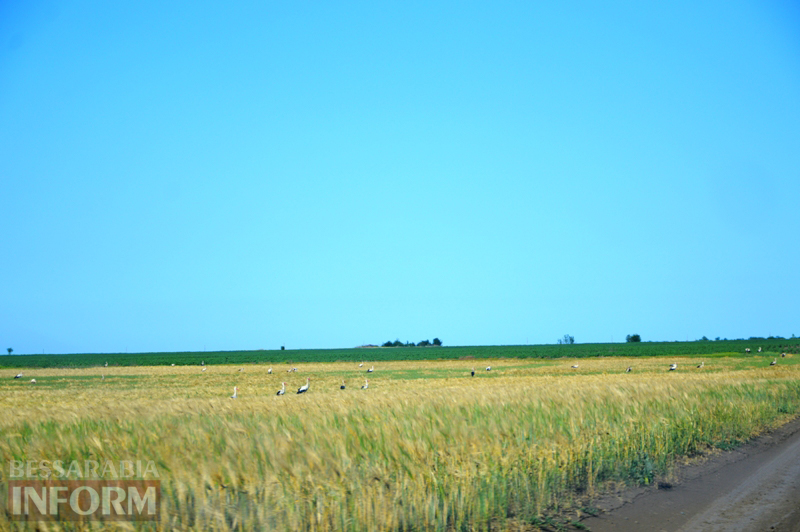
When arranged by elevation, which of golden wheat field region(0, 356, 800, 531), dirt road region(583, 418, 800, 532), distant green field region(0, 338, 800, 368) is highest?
golden wheat field region(0, 356, 800, 531)

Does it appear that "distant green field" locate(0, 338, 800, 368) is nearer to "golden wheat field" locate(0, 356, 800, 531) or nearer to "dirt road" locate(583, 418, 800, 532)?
"dirt road" locate(583, 418, 800, 532)

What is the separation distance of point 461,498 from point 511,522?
0.72 meters

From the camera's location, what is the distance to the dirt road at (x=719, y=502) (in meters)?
6.54

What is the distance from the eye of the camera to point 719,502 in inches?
298

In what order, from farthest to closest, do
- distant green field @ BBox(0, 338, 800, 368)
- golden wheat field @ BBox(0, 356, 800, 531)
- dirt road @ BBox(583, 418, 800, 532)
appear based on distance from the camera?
distant green field @ BBox(0, 338, 800, 368)
dirt road @ BBox(583, 418, 800, 532)
golden wheat field @ BBox(0, 356, 800, 531)

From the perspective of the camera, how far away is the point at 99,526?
5.57 m

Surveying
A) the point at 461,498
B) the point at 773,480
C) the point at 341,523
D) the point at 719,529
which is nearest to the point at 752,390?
the point at 773,480

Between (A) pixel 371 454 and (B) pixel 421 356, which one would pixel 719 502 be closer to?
(A) pixel 371 454

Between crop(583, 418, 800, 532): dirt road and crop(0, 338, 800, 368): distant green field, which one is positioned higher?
crop(583, 418, 800, 532): dirt road

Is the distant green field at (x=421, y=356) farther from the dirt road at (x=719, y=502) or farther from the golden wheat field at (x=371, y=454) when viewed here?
the golden wheat field at (x=371, y=454)

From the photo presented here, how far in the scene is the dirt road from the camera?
21.5 feet

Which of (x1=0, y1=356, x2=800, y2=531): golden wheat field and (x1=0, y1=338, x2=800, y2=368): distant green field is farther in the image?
(x1=0, y1=338, x2=800, y2=368): distant green field

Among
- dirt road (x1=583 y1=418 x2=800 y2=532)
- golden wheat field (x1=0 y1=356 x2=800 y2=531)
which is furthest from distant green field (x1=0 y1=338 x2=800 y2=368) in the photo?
golden wheat field (x1=0 y1=356 x2=800 y2=531)

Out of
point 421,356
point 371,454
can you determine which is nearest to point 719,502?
point 371,454
